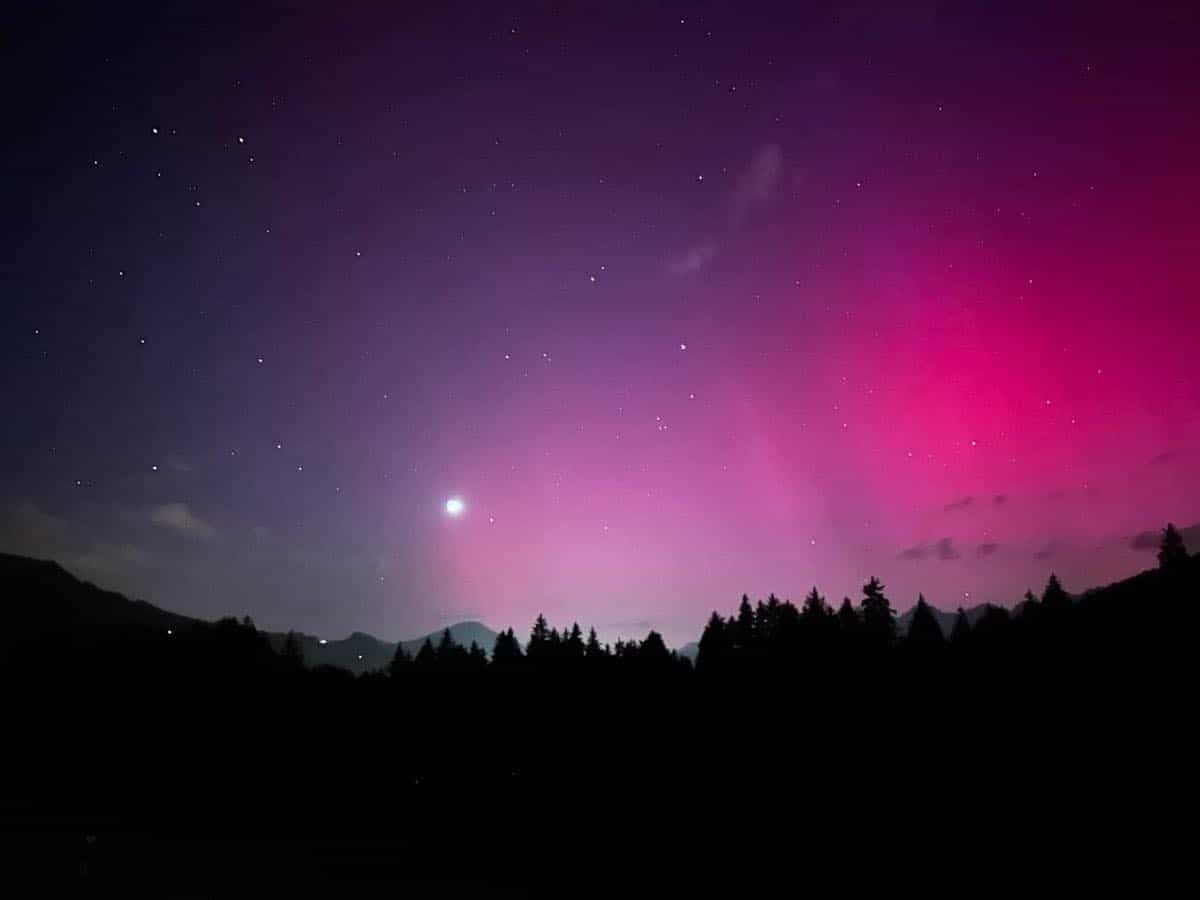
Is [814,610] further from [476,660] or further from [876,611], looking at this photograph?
[476,660]

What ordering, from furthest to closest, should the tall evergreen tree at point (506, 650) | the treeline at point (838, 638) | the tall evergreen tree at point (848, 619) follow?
1. the tall evergreen tree at point (506, 650)
2. the tall evergreen tree at point (848, 619)
3. the treeline at point (838, 638)

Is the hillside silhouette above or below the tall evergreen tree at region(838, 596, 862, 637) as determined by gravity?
below

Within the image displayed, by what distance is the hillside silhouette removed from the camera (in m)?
22.4

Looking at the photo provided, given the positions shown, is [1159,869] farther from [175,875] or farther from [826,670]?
[175,875]

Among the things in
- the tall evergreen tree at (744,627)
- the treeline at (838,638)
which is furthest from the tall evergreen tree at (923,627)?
the tall evergreen tree at (744,627)

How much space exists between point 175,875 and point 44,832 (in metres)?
11.2

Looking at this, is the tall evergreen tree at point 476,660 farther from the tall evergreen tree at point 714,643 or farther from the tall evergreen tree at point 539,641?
the tall evergreen tree at point 714,643

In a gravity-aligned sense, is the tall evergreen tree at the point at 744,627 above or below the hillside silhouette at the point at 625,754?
above

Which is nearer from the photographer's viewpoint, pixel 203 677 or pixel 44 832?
pixel 44 832

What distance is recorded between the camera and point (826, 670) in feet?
125

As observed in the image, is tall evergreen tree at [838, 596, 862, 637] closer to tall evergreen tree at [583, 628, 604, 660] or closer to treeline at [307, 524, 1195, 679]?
treeline at [307, 524, 1195, 679]

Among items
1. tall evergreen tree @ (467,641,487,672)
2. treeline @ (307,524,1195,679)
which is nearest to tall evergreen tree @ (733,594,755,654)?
treeline @ (307,524,1195,679)

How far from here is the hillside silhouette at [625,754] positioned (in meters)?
22.4

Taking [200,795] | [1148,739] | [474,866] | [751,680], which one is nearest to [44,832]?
[200,795]
